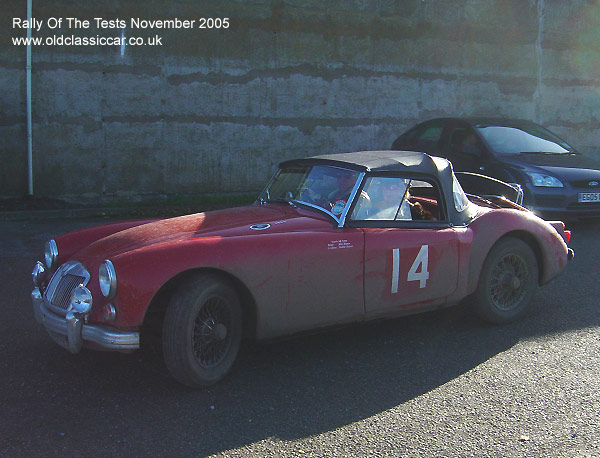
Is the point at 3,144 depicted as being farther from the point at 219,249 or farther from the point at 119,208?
the point at 219,249

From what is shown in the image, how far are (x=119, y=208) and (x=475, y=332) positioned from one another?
7073 mm

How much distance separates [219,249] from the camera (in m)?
3.83

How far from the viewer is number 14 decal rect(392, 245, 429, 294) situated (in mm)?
4445

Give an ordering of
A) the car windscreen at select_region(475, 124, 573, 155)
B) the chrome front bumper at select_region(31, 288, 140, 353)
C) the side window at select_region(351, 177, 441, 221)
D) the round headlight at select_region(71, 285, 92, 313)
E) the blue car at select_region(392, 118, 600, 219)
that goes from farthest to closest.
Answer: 1. the car windscreen at select_region(475, 124, 573, 155)
2. the blue car at select_region(392, 118, 600, 219)
3. the side window at select_region(351, 177, 441, 221)
4. the round headlight at select_region(71, 285, 92, 313)
5. the chrome front bumper at select_region(31, 288, 140, 353)

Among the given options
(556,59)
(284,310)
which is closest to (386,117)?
(556,59)

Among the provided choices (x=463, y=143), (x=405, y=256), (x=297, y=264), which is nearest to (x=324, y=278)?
(x=297, y=264)

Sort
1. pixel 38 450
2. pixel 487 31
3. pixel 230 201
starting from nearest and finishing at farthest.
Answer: pixel 38 450 < pixel 230 201 < pixel 487 31

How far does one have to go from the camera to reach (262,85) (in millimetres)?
12148

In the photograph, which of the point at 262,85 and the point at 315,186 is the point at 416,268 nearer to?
the point at 315,186

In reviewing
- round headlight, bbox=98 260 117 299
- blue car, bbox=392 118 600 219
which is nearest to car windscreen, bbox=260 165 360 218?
round headlight, bbox=98 260 117 299

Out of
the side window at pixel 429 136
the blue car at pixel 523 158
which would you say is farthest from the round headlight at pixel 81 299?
the side window at pixel 429 136

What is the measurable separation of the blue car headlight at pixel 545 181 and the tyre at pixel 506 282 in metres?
3.78

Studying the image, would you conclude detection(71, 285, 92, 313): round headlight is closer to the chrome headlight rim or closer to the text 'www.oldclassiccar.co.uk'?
the chrome headlight rim

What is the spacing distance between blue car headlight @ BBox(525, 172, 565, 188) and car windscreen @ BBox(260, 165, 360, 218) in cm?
479
